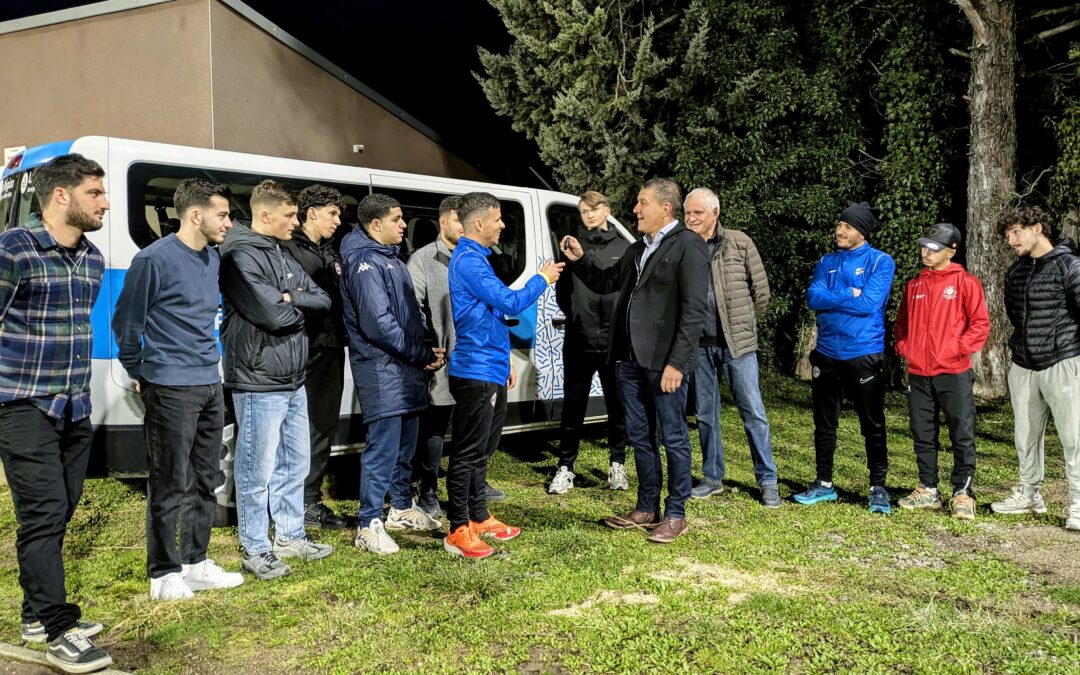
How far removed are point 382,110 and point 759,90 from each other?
7280mm

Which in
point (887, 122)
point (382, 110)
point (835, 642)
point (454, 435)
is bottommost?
point (835, 642)

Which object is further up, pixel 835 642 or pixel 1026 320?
pixel 1026 320

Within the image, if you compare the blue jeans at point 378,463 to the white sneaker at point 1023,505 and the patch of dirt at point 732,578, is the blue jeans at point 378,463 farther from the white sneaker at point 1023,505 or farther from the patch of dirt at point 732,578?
the white sneaker at point 1023,505

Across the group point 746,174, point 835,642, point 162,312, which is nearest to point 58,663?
point 162,312

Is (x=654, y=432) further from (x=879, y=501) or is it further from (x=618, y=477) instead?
(x=879, y=501)

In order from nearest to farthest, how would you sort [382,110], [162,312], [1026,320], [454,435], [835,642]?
[835,642]
[162,312]
[454,435]
[1026,320]
[382,110]

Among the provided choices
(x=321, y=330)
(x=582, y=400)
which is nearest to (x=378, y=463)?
(x=321, y=330)

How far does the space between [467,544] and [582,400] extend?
177 centimetres

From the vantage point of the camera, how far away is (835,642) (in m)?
3.31

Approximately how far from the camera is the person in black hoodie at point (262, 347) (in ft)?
13.1

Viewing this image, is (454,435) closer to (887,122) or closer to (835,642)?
(835,642)

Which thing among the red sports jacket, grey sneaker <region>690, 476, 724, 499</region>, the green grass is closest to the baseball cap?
the red sports jacket

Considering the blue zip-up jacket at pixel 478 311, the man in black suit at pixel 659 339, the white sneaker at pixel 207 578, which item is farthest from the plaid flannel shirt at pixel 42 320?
the man in black suit at pixel 659 339

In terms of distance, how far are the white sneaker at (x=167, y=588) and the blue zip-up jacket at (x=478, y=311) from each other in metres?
1.61
